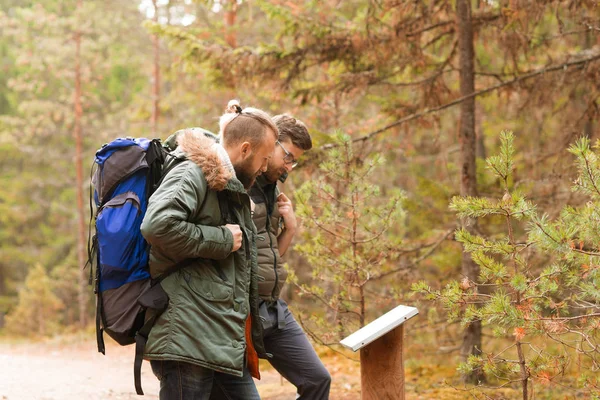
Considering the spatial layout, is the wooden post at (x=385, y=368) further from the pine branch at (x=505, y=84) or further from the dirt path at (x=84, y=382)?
the pine branch at (x=505, y=84)

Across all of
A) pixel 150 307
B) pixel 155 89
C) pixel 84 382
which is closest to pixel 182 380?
pixel 150 307

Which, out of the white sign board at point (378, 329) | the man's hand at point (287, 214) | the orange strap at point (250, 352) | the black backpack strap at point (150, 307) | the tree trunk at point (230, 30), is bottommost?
the orange strap at point (250, 352)

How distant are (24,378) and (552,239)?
6572mm

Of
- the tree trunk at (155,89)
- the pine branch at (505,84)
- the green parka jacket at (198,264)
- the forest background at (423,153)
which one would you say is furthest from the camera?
the tree trunk at (155,89)

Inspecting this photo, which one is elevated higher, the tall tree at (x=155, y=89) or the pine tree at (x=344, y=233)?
the tall tree at (x=155, y=89)

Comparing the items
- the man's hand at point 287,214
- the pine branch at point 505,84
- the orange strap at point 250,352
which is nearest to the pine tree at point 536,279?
the man's hand at point 287,214

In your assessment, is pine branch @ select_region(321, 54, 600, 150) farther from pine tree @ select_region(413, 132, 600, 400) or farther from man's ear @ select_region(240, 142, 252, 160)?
man's ear @ select_region(240, 142, 252, 160)

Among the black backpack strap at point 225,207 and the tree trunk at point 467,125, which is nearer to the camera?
the black backpack strap at point 225,207

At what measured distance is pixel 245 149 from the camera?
10.5 ft

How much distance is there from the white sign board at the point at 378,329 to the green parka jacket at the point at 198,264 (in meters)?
0.62

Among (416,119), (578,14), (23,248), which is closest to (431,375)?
(416,119)

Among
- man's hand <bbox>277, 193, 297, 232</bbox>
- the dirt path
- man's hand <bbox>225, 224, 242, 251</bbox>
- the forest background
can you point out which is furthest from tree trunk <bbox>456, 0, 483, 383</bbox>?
man's hand <bbox>225, 224, 242, 251</bbox>

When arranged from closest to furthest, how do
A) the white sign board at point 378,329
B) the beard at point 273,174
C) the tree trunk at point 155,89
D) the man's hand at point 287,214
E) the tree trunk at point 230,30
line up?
the white sign board at point 378,329, the beard at point 273,174, the man's hand at point 287,214, the tree trunk at point 230,30, the tree trunk at point 155,89

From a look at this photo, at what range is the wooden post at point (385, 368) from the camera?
3695 mm
